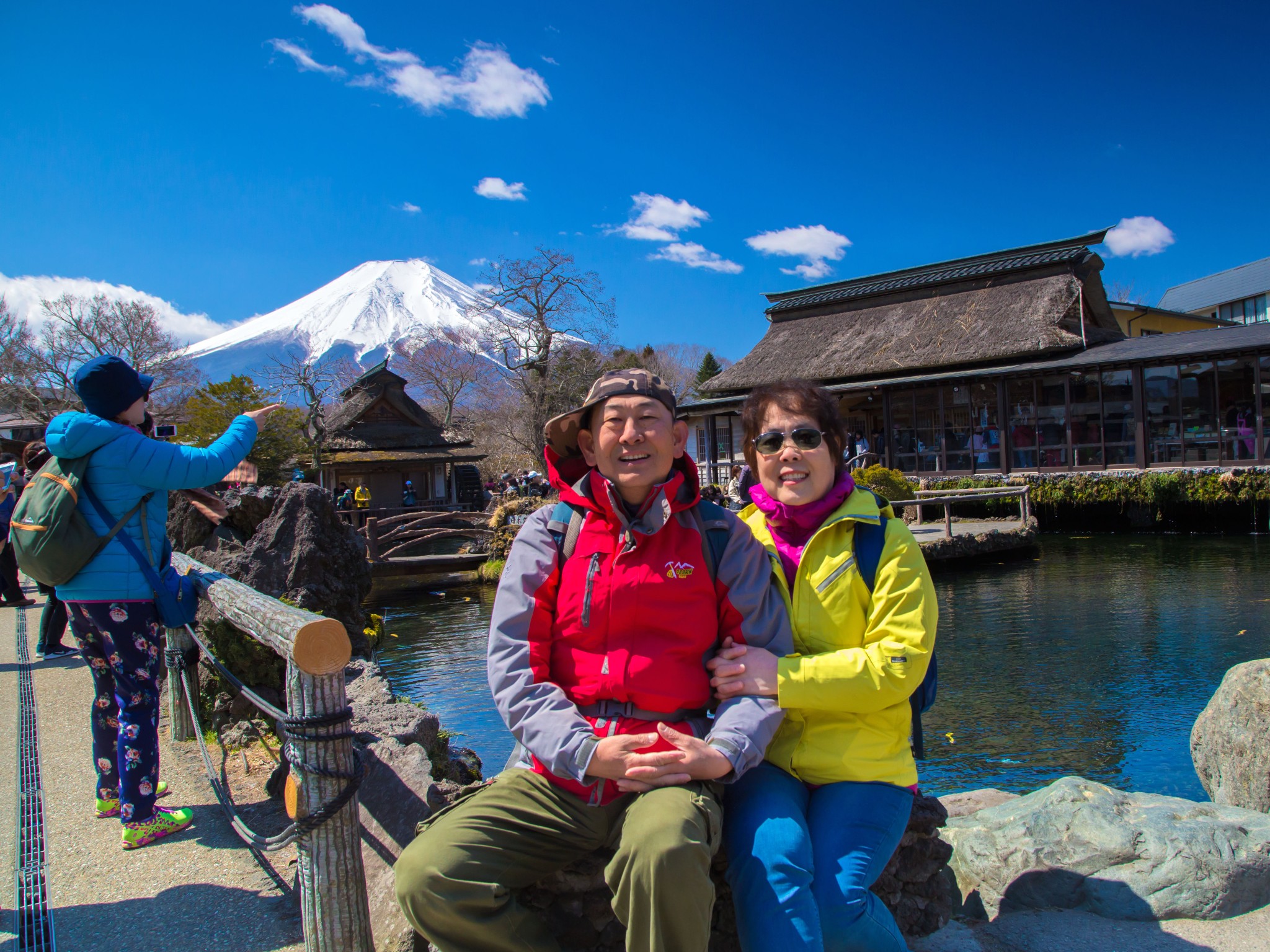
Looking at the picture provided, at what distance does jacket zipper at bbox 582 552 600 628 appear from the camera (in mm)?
2137

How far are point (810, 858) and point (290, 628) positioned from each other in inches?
57.6

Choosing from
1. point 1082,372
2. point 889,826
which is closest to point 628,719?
point 889,826

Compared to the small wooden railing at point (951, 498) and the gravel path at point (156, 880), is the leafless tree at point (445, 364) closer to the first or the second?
the small wooden railing at point (951, 498)

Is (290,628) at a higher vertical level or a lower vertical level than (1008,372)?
lower

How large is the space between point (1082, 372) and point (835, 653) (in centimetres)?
2242

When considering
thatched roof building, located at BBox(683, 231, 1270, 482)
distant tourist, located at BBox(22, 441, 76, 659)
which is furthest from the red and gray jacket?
thatched roof building, located at BBox(683, 231, 1270, 482)

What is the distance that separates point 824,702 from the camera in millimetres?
2088

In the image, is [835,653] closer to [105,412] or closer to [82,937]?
[82,937]

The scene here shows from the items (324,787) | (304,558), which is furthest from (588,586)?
(304,558)

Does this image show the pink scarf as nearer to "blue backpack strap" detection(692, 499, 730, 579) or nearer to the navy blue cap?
"blue backpack strap" detection(692, 499, 730, 579)

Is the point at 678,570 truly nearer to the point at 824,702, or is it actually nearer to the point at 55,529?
the point at 824,702

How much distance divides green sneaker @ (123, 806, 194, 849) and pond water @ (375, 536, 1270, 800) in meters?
3.02

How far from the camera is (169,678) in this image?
14.4 feet

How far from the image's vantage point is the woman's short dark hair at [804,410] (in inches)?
99.2
